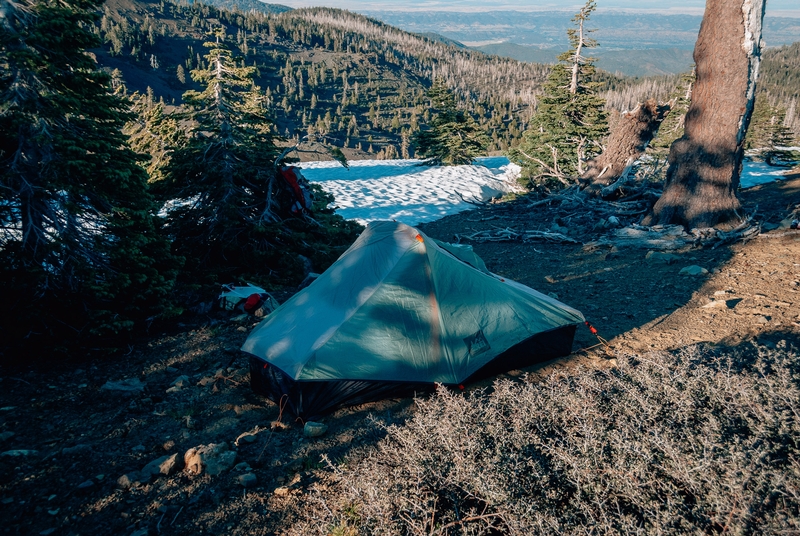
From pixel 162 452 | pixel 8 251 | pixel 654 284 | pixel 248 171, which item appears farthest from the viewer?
pixel 248 171

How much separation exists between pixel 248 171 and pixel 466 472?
7.33 metres

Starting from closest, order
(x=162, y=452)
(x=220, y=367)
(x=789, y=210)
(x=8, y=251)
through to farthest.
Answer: (x=162, y=452) < (x=8, y=251) < (x=220, y=367) < (x=789, y=210)

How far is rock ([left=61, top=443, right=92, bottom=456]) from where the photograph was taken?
4168 mm

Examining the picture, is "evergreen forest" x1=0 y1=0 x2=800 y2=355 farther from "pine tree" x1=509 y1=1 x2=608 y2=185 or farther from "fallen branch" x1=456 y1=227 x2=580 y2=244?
"fallen branch" x1=456 y1=227 x2=580 y2=244

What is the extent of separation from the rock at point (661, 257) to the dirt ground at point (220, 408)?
3 centimetres

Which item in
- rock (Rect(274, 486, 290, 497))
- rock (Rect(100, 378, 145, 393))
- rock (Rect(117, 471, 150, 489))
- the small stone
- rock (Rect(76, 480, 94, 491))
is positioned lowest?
rock (Rect(100, 378, 145, 393))

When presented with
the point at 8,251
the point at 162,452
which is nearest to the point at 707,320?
the point at 162,452

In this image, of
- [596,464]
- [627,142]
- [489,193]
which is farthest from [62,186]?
[489,193]

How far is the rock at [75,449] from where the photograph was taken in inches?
164

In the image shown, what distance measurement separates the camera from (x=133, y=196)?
626 cm

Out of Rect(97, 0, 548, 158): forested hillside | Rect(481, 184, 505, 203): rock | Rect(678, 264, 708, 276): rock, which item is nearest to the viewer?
Rect(678, 264, 708, 276): rock

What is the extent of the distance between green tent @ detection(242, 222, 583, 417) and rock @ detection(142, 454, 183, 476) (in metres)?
1.18

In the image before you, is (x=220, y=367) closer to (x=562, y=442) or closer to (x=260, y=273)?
(x=260, y=273)

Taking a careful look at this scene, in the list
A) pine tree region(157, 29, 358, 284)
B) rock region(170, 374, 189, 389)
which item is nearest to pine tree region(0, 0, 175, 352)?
rock region(170, 374, 189, 389)
